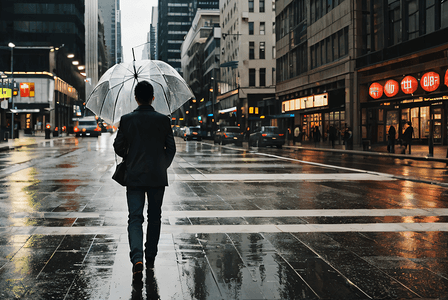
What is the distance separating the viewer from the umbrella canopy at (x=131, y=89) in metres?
7.10

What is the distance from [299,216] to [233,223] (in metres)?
1.27

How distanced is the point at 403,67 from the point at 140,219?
3201cm

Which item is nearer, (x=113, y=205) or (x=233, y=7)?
(x=113, y=205)

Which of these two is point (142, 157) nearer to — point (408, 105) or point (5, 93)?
point (408, 105)

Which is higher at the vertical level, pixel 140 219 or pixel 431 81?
pixel 431 81

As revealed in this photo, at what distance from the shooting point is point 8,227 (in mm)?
7016

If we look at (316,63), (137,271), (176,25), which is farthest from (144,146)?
(176,25)

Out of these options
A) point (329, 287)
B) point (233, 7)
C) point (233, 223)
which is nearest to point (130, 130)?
point (329, 287)

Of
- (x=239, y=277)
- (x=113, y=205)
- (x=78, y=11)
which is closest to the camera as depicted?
(x=239, y=277)

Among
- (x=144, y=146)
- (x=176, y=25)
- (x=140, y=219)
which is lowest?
(x=140, y=219)

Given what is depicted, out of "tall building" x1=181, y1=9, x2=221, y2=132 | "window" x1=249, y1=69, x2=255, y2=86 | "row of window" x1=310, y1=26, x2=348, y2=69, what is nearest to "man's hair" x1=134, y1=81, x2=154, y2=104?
"row of window" x1=310, y1=26, x2=348, y2=69

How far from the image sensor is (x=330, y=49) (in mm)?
42375

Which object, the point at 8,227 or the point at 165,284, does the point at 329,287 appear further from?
the point at 8,227

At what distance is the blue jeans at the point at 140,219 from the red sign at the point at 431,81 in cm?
2515
